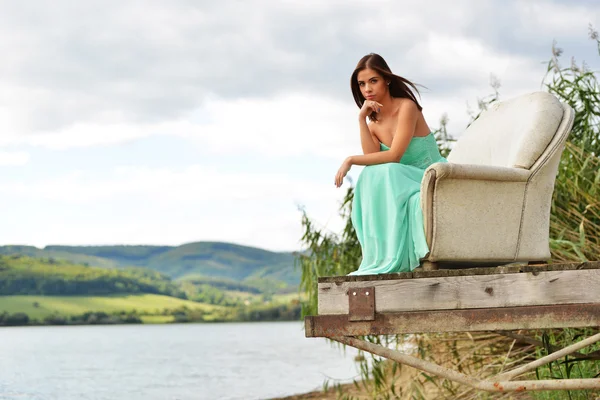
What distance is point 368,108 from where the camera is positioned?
12.8ft

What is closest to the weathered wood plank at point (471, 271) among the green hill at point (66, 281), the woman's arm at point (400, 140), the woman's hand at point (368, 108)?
the woman's arm at point (400, 140)

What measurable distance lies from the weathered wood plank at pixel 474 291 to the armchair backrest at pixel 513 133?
2.40 ft

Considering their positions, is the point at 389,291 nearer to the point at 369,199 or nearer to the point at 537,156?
the point at 369,199

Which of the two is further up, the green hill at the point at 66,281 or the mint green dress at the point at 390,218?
the green hill at the point at 66,281

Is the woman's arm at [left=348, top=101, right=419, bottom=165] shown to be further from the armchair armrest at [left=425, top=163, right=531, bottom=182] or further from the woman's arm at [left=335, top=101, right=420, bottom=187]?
the armchair armrest at [left=425, top=163, right=531, bottom=182]

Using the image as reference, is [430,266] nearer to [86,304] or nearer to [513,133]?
[513,133]

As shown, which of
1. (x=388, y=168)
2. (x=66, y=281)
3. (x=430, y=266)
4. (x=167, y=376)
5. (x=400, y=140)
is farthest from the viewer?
(x=66, y=281)

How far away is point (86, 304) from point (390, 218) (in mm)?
59804

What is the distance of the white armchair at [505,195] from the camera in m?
3.52

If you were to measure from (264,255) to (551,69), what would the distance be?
374 ft

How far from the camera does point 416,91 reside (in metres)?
3.96

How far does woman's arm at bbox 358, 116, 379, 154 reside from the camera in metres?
3.90

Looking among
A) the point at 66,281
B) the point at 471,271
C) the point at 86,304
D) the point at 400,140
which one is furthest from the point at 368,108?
the point at 66,281

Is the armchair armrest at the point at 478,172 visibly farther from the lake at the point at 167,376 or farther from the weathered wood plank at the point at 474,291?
the lake at the point at 167,376
